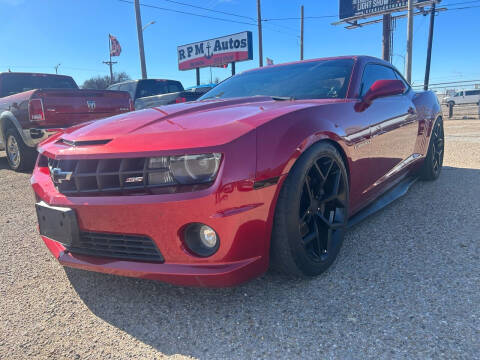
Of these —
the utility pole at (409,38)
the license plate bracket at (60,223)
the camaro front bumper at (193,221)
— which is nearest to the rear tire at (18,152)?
the license plate bracket at (60,223)

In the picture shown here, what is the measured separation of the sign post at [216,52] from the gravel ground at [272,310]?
20.3m

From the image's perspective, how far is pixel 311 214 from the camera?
2.00 metres

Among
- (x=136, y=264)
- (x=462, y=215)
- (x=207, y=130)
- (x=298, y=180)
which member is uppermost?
(x=207, y=130)

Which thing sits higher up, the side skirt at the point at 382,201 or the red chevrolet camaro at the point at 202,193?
the red chevrolet camaro at the point at 202,193

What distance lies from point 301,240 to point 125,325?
3.13ft

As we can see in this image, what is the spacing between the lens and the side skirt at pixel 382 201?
8.26ft

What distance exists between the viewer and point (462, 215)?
9.78 feet

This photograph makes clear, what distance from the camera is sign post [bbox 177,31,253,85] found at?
69.1 feet

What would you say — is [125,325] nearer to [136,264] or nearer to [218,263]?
[136,264]

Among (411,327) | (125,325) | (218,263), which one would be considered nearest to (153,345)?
(125,325)

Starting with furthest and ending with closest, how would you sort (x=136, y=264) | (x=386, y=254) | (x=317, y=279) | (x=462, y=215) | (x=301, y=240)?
(x=462, y=215)
(x=386, y=254)
(x=317, y=279)
(x=301, y=240)
(x=136, y=264)

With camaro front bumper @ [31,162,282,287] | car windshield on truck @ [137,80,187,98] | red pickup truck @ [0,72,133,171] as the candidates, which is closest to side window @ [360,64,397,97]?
camaro front bumper @ [31,162,282,287]

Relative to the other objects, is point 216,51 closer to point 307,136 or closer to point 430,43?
point 430,43

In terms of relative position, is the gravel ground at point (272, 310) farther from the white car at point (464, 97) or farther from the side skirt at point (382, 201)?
the white car at point (464, 97)
